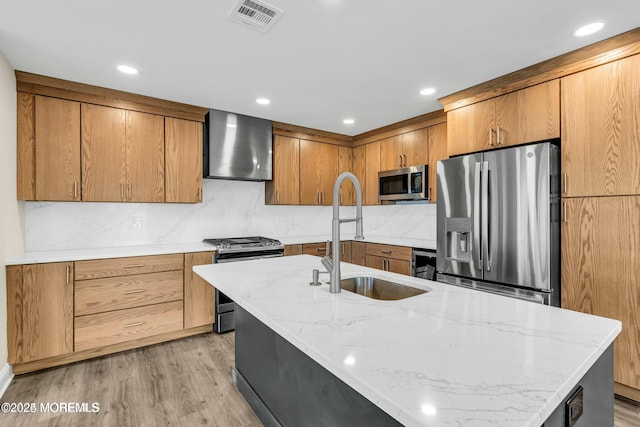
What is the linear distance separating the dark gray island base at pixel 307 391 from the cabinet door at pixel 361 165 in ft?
9.49

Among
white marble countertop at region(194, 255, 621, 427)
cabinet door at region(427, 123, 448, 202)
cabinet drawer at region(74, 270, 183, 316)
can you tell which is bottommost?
cabinet drawer at region(74, 270, 183, 316)

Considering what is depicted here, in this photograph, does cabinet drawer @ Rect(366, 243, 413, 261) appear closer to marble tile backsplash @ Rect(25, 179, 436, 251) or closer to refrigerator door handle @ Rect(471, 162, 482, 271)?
marble tile backsplash @ Rect(25, 179, 436, 251)

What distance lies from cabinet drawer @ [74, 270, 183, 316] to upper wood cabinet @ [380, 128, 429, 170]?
2.80m

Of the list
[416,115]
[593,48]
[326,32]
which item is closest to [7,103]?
[326,32]

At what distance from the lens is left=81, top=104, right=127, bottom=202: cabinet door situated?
2.85m

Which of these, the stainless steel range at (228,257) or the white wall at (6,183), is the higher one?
the white wall at (6,183)

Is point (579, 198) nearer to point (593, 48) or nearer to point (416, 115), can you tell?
point (593, 48)

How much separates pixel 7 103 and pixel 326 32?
7.97ft

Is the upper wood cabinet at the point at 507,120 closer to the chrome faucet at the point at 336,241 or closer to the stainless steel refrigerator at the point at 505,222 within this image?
the stainless steel refrigerator at the point at 505,222

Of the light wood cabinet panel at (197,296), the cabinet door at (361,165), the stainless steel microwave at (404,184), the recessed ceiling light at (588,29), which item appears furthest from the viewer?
the cabinet door at (361,165)

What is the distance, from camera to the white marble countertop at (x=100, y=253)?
248cm

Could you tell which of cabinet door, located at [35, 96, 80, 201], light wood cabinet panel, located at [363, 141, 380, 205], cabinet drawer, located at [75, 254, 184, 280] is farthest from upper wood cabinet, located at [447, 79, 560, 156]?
cabinet door, located at [35, 96, 80, 201]

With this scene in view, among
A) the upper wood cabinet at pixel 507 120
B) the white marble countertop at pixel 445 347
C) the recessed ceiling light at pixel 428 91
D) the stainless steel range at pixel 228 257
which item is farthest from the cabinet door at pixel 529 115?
the stainless steel range at pixel 228 257

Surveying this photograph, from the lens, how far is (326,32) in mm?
1970
